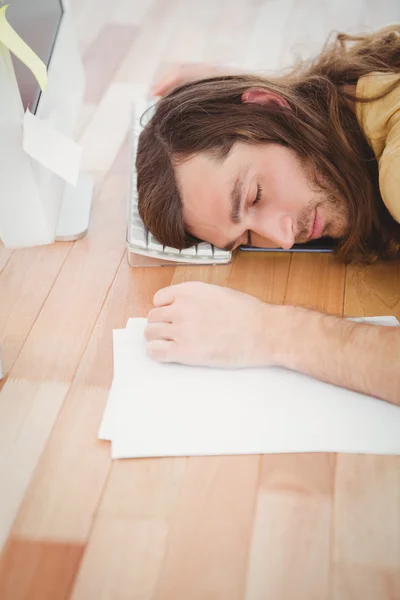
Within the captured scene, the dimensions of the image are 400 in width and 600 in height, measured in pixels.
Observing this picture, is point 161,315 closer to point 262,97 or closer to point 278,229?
point 278,229

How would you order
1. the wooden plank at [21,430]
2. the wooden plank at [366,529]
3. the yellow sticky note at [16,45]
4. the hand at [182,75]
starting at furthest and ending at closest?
1. the hand at [182,75]
2. the yellow sticky note at [16,45]
3. the wooden plank at [21,430]
4. the wooden plank at [366,529]

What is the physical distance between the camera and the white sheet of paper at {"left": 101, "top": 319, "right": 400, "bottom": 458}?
0.80 meters

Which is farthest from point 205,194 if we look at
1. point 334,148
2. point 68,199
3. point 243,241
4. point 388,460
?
point 388,460

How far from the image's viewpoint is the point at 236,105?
3.79 ft

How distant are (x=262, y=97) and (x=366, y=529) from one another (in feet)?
2.53

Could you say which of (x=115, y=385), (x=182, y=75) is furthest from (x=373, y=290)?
(x=182, y=75)

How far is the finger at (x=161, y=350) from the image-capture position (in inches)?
35.6

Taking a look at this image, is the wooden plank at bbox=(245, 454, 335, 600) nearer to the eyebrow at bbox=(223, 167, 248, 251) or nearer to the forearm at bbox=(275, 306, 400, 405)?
the forearm at bbox=(275, 306, 400, 405)

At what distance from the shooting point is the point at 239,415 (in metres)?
0.83

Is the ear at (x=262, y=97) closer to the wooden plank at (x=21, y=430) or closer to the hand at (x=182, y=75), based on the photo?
the hand at (x=182, y=75)

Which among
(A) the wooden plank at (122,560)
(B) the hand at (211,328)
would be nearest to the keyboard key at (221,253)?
(B) the hand at (211,328)

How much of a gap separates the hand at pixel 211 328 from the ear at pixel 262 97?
406 millimetres

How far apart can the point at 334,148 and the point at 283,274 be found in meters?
0.23

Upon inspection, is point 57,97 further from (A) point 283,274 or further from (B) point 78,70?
(A) point 283,274
